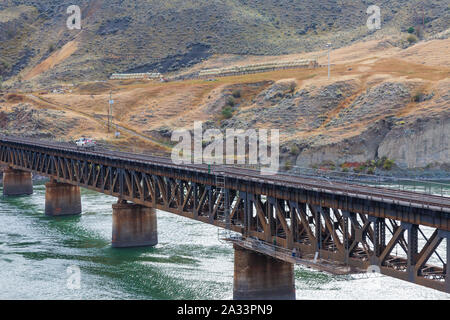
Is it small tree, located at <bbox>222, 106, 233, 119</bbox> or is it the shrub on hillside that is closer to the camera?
small tree, located at <bbox>222, 106, 233, 119</bbox>

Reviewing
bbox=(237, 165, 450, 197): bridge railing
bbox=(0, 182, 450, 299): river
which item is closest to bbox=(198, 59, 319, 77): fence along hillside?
bbox=(237, 165, 450, 197): bridge railing

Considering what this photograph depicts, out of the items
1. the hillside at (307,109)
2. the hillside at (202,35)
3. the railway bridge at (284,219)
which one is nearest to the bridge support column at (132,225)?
the railway bridge at (284,219)

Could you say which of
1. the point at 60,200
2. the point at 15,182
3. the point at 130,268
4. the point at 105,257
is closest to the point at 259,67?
the point at 15,182

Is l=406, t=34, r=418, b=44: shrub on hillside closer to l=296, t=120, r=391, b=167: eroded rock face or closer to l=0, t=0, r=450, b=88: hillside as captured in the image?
l=0, t=0, r=450, b=88: hillside

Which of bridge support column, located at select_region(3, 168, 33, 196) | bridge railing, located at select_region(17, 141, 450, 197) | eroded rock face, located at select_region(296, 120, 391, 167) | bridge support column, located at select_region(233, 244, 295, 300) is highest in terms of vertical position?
eroded rock face, located at select_region(296, 120, 391, 167)

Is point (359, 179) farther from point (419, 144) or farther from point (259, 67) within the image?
point (259, 67)

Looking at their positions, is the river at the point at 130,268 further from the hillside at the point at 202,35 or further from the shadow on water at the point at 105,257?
the hillside at the point at 202,35

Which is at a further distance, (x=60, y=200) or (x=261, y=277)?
(x=60, y=200)

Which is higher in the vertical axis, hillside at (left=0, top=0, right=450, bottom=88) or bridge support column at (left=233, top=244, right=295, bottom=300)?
hillside at (left=0, top=0, right=450, bottom=88)
